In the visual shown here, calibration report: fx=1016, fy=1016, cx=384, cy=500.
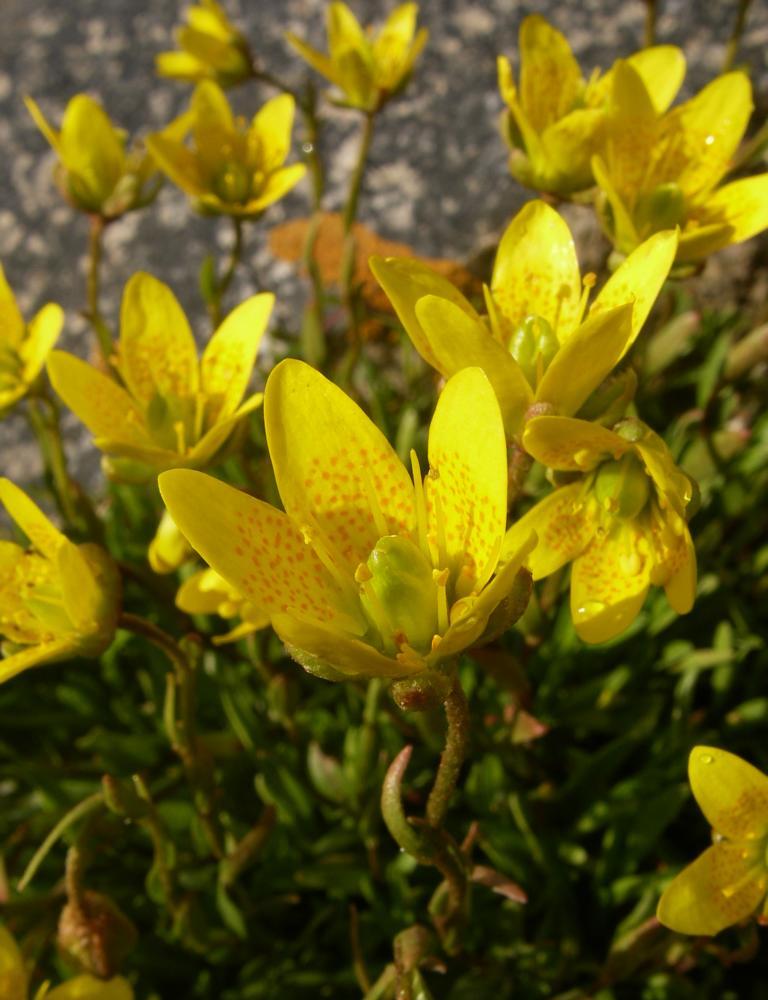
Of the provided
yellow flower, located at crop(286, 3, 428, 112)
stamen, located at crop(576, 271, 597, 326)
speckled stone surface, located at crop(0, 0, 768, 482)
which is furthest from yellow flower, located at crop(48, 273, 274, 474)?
speckled stone surface, located at crop(0, 0, 768, 482)

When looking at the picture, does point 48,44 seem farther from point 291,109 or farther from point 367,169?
point 291,109

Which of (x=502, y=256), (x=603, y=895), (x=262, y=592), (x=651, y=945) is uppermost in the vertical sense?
(x=502, y=256)

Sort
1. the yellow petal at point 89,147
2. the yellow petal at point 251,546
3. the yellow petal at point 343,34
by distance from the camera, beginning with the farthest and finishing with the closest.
Result: the yellow petal at point 343,34 < the yellow petal at point 89,147 < the yellow petal at point 251,546

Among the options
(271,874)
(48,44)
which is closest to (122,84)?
(48,44)

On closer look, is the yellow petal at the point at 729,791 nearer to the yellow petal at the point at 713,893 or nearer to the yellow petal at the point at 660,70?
the yellow petal at the point at 713,893

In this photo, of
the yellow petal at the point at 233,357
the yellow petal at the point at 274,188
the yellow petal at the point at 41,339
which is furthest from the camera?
the yellow petal at the point at 274,188

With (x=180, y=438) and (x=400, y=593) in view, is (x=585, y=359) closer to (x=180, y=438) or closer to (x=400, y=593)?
(x=400, y=593)

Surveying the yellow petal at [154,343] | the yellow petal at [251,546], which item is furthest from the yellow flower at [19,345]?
the yellow petal at [251,546]

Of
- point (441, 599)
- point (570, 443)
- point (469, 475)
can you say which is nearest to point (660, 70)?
point (570, 443)
